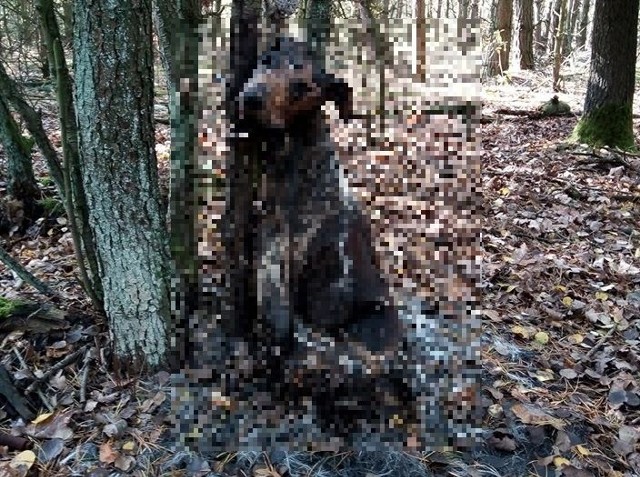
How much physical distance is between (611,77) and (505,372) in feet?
16.8

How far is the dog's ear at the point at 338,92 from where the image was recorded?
162 cm

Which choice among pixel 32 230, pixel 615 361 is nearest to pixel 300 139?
pixel 615 361

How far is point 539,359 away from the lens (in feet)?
10.6

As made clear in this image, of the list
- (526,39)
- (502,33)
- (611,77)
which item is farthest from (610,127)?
(526,39)

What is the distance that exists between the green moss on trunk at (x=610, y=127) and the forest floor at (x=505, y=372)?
1.77 metres

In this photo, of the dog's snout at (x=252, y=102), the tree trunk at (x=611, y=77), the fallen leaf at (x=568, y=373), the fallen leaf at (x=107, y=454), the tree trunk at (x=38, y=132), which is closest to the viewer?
the dog's snout at (x=252, y=102)

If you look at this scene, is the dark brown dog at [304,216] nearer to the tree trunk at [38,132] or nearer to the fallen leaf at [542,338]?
the tree trunk at [38,132]

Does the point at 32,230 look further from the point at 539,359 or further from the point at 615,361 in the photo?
the point at 615,361

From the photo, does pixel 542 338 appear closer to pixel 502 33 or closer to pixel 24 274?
pixel 24 274

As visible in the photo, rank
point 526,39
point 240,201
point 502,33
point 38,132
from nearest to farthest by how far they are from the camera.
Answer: point 240,201
point 38,132
point 502,33
point 526,39

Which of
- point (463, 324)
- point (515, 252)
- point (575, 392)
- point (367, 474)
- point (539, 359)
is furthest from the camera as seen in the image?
point (515, 252)

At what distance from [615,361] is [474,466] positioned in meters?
1.50

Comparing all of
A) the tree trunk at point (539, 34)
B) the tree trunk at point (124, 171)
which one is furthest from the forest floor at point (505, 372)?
the tree trunk at point (539, 34)

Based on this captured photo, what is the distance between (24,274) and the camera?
3008 millimetres
